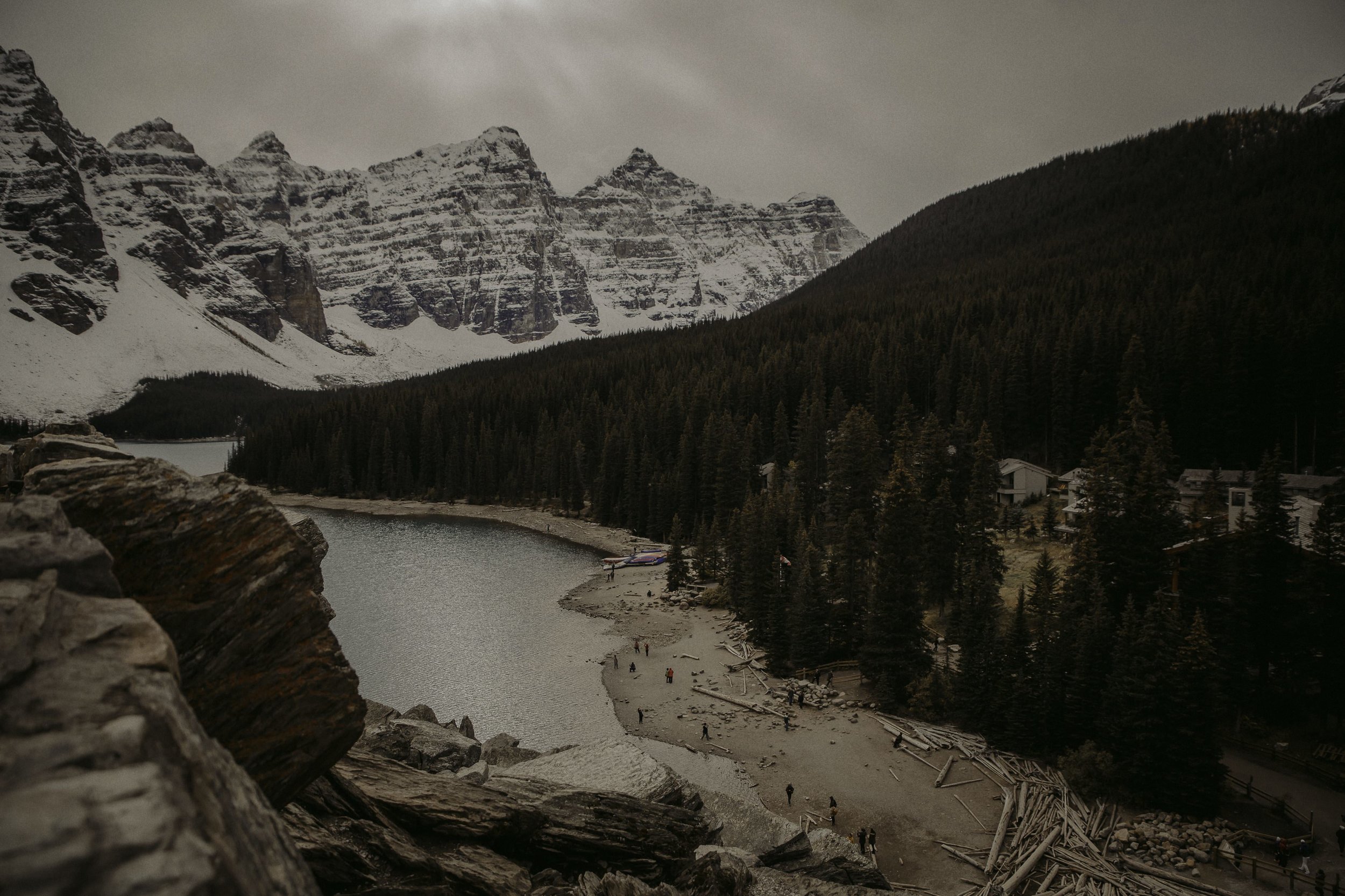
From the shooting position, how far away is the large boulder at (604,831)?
12.4 meters

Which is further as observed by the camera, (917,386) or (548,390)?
(548,390)

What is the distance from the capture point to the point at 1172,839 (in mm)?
23625

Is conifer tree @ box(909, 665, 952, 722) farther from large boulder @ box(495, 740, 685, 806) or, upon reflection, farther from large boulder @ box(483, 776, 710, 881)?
large boulder @ box(483, 776, 710, 881)

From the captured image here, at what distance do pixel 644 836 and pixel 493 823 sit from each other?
3.22 metres

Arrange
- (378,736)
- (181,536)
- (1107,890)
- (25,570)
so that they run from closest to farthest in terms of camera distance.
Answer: (25,570) → (181,536) → (378,736) → (1107,890)

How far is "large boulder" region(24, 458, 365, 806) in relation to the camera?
7.58m

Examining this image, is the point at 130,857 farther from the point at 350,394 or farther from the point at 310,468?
the point at 350,394

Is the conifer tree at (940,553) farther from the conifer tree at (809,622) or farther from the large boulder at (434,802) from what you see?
the large boulder at (434,802)

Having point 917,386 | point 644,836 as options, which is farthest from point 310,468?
point 644,836

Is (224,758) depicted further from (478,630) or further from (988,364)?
(988,364)

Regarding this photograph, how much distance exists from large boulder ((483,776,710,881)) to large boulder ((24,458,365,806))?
4.79 metres

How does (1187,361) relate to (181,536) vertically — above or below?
above

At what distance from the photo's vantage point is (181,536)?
26.3 ft

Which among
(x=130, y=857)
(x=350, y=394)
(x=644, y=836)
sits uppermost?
(x=350, y=394)
